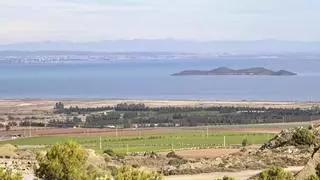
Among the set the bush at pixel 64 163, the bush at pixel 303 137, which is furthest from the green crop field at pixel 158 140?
the bush at pixel 64 163

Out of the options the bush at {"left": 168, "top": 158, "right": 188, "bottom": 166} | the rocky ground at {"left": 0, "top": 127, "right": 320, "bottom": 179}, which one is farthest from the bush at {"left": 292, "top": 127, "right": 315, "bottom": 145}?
the bush at {"left": 168, "top": 158, "right": 188, "bottom": 166}

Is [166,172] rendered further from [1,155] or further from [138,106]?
[138,106]

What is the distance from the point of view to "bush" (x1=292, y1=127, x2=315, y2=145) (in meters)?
39.2


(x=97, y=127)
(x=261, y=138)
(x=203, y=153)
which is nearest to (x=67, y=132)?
(x=97, y=127)

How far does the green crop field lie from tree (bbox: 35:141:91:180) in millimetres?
30676

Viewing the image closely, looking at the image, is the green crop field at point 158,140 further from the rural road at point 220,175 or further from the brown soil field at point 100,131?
the rural road at point 220,175

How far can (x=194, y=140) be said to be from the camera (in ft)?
193

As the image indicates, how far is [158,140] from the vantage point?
60156 millimetres

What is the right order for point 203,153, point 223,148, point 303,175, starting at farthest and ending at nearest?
Result: point 223,148, point 203,153, point 303,175

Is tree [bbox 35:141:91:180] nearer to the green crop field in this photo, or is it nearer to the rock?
the rock

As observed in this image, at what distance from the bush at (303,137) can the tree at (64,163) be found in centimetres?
2025

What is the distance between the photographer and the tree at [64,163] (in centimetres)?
2077

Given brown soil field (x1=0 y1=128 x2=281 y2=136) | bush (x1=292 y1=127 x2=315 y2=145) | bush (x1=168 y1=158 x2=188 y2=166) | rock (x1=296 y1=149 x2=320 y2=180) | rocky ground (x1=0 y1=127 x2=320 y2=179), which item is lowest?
brown soil field (x1=0 y1=128 x2=281 y2=136)

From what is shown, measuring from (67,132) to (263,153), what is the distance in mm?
32210
